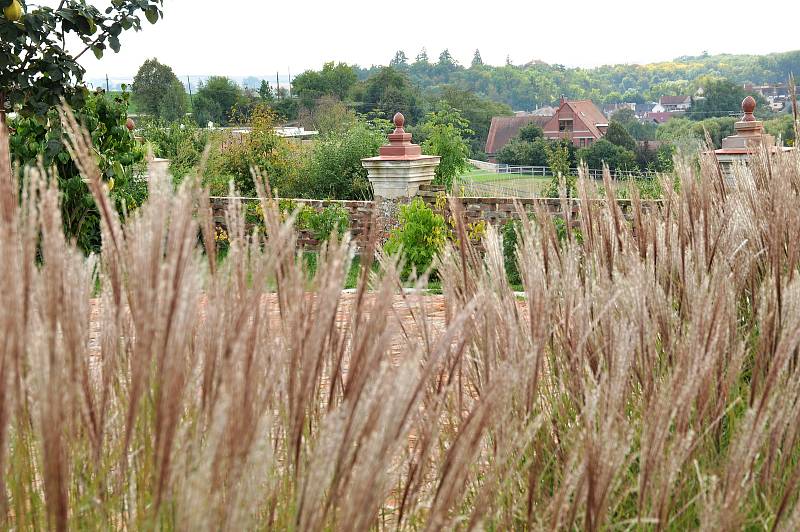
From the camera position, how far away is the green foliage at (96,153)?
5.98 m

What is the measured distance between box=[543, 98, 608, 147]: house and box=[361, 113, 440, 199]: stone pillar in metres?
32.3

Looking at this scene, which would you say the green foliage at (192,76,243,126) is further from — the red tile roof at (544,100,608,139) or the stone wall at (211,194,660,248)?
the stone wall at (211,194,660,248)

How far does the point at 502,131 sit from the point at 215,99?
18154 mm

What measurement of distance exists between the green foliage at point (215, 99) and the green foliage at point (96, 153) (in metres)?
39.3

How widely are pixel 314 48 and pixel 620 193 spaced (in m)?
53.8

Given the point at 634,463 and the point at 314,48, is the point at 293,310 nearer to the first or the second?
the point at 634,463

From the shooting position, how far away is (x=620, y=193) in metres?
11.1

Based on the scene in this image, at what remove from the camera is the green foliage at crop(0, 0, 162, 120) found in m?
4.19

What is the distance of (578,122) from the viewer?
45094mm

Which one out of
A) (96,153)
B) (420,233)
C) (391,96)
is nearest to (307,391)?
(96,153)

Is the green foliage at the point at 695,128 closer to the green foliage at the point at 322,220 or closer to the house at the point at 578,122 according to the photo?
the house at the point at 578,122

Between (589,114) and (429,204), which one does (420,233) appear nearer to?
(429,204)

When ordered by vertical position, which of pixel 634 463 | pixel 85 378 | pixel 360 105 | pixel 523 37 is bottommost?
pixel 634 463

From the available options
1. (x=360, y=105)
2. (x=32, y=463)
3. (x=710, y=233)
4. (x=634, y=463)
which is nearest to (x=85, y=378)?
(x=32, y=463)
